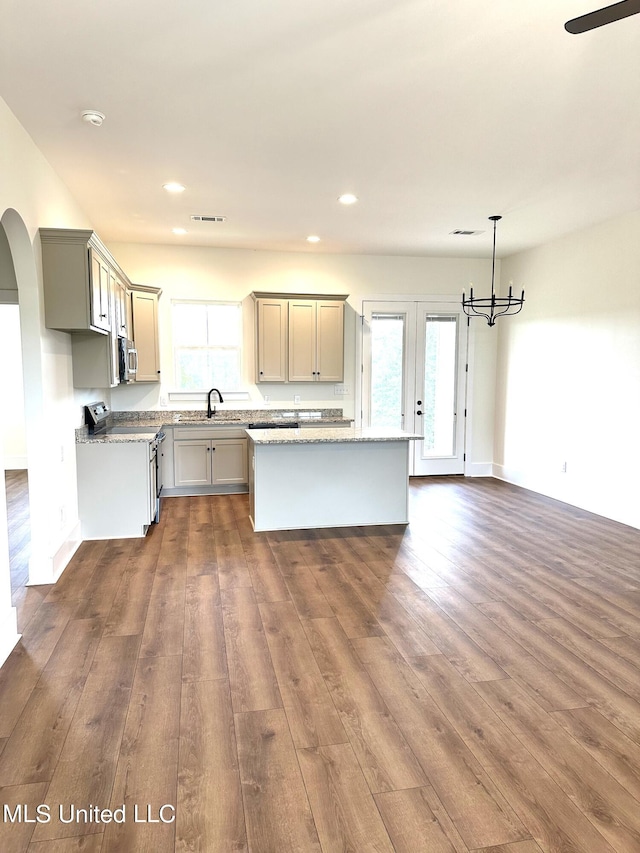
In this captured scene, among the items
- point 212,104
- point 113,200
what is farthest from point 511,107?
point 113,200

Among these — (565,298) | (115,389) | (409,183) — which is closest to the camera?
(409,183)

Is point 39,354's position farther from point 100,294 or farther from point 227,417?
point 227,417

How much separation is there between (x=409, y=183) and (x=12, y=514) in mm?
4996

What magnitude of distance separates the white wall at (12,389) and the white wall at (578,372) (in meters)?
7.04

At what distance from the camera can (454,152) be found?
371 centimetres

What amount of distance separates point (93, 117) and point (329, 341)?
3943 mm

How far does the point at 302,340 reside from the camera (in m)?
6.67

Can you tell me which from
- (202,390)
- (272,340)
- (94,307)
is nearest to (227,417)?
(202,390)

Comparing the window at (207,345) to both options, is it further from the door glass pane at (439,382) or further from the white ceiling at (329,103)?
the door glass pane at (439,382)

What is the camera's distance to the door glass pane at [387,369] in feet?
23.9

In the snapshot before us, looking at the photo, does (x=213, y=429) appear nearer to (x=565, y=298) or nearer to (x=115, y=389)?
(x=115, y=389)

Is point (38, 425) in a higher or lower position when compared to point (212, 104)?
lower

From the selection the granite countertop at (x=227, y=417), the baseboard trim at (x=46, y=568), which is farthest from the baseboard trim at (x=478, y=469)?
the baseboard trim at (x=46, y=568)

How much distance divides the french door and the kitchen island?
7.30 feet
